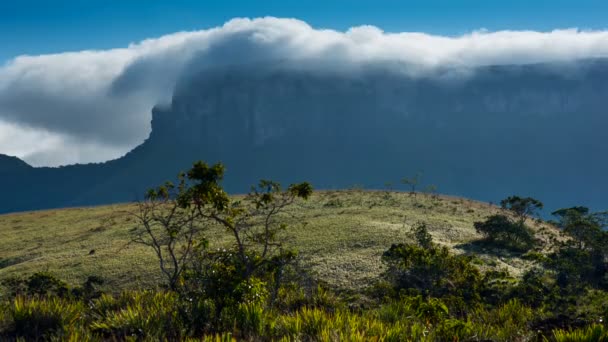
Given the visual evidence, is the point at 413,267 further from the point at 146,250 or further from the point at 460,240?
the point at 146,250

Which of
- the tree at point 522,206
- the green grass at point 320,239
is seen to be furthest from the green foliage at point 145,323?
the tree at point 522,206

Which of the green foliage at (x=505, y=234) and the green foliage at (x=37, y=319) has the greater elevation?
the green foliage at (x=37, y=319)

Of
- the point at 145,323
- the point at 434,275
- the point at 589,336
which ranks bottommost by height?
the point at 434,275

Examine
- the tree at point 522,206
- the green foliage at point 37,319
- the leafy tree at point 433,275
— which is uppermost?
the green foliage at point 37,319

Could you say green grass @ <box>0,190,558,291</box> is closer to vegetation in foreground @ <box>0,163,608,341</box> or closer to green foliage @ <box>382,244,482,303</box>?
vegetation in foreground @ <box>0,163,608,341</box>

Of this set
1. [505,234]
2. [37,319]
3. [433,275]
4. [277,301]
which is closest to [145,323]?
[37,319]

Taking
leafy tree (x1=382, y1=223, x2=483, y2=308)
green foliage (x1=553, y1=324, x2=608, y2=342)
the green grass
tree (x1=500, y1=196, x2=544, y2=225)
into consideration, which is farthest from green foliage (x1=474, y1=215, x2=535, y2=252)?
green foliage (x1=553, y1=324, x2=608, y2=342)

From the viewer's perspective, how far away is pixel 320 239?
35.9 metres

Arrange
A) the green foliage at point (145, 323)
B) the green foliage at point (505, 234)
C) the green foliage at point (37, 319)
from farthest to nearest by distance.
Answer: the green foliage at point (505, 234)
the green foliage at point (37, 319)
the green foliage at point (145, 323)

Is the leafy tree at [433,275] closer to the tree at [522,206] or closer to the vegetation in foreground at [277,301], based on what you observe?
the vegetation in foreground at [277,301]

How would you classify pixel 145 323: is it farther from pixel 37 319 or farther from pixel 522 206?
pixel 522 206

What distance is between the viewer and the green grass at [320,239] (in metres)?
30.6

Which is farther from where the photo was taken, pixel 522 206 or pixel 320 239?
pixel 522 206

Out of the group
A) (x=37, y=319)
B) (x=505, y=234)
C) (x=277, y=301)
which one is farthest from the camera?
(x=505, y=234)
